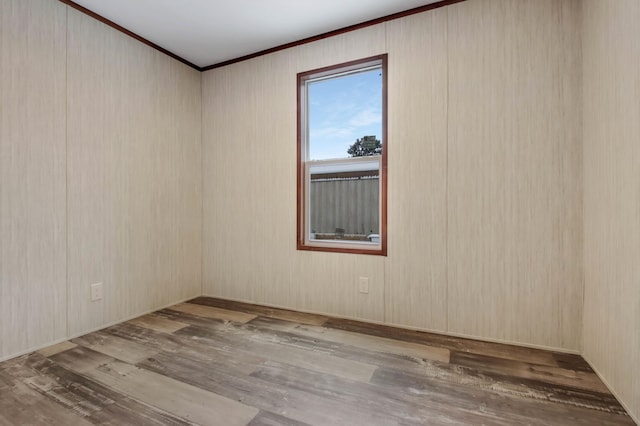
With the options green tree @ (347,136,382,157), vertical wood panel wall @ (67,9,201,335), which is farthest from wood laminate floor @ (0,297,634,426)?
green tree @ (347,136,382,157)

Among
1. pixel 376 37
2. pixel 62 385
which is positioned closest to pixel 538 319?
pixel 376 37

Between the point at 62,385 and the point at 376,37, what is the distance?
302 cm

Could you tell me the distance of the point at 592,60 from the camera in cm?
171

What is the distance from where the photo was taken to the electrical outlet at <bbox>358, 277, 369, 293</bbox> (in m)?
2.41

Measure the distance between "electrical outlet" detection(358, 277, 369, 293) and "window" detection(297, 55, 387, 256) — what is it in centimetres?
22

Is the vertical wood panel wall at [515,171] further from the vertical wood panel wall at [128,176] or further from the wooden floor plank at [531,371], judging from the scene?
the vertical wood panel wall at [128,176]

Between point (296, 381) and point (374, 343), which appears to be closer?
point (296, 381)

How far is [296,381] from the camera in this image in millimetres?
1591

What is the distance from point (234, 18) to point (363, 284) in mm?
2353

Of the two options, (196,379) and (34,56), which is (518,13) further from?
(34,56)

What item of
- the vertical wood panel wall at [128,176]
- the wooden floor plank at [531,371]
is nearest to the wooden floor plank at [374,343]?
the wooden floor plank at [531,371]

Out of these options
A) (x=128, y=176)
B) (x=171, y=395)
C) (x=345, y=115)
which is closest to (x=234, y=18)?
(x=345, y=115)

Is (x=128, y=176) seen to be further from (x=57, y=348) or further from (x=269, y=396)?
(x=269, y=396)

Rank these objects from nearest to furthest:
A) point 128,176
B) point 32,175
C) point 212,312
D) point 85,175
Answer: point 32,175 < point 85,175 < point 128,176 < point 212,312
